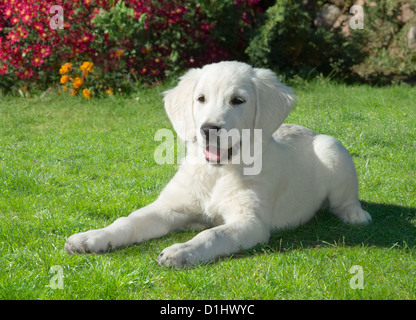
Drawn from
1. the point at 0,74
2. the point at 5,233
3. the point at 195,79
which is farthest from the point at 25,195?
the point at 0,74

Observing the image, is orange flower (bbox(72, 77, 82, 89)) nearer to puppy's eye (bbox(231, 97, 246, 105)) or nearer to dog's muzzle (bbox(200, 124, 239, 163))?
dog's muzzle (bbox(200, 124, 239, 163))

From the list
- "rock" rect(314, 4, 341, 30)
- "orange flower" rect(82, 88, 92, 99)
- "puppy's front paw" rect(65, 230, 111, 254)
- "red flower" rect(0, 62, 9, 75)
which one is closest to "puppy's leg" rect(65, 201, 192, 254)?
"puppy's front paw" rect(65, 230, 111, 254)

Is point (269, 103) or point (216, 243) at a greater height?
point (269, 103)

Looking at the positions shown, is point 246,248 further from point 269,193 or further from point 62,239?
point 62,239

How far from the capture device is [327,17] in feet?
37.8

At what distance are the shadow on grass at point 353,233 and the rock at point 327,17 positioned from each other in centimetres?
776

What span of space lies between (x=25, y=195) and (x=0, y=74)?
18.8 feet

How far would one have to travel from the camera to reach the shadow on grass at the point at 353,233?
365cm

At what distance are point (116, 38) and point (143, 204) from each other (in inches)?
209

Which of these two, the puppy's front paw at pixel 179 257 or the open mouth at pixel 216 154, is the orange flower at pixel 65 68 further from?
the puppy's front paw at pixel 179 257

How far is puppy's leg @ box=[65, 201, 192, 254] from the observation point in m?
3.38

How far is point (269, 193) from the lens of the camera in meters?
3.81

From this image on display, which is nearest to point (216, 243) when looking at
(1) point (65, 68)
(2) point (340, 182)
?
(2) point (340, 182)

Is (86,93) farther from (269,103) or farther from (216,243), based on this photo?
(216,243)
